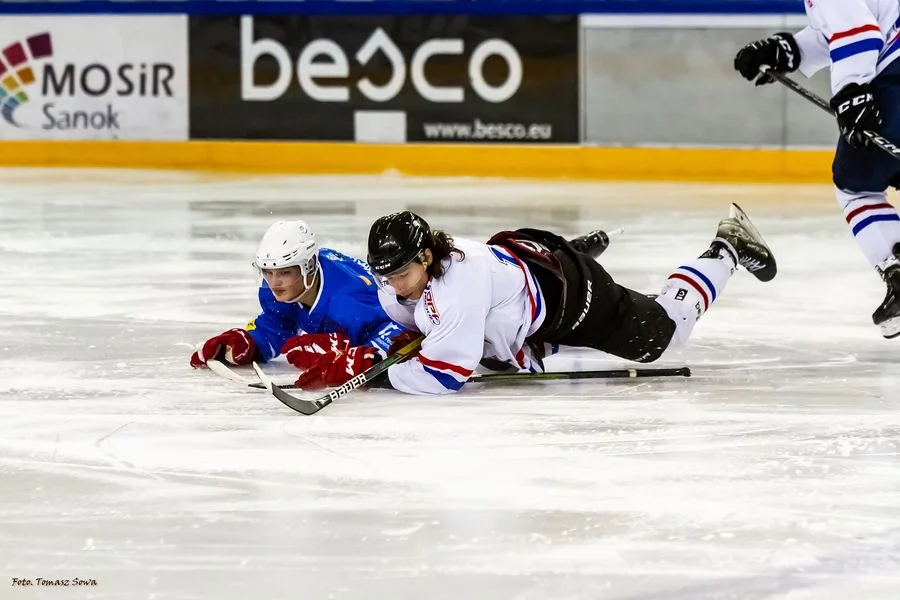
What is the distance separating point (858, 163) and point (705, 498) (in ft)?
5.87

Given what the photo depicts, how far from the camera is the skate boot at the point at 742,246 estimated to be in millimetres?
4289

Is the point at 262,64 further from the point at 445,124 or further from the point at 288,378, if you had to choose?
the point at 288,378

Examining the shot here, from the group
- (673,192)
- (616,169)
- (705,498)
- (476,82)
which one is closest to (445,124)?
(476,82)

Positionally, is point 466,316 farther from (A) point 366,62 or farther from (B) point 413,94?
(A) point 366,62

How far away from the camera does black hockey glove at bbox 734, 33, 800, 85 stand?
454cm

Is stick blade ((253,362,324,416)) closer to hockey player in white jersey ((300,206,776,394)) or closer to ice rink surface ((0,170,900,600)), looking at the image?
ice rink surface ((0,170,900,600))

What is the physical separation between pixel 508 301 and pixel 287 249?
533 mm

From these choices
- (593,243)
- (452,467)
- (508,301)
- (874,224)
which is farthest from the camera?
(593,243)

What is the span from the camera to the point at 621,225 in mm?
6934

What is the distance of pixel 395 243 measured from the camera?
3.43 meters

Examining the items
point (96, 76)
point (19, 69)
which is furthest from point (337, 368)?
point (19, 69)

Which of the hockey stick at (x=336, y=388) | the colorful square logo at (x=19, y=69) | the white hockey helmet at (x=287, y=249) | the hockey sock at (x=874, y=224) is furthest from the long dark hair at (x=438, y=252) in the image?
the colorful square logo at (x=19, y=69)

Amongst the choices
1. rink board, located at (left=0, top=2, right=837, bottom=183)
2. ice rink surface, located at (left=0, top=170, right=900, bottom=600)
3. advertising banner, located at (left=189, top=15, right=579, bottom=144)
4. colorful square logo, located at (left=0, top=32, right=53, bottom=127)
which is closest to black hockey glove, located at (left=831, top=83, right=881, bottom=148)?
ice rink surface, located at (left=0, top=170, right=900, bottom=600)

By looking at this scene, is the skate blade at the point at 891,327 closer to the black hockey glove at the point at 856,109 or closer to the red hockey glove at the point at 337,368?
the black hockey glove at the point at 856,109
